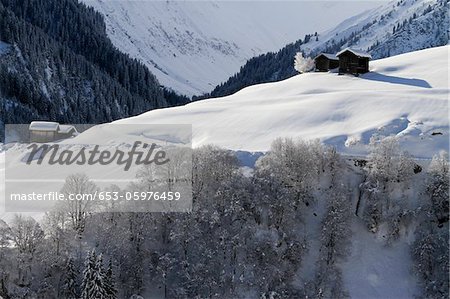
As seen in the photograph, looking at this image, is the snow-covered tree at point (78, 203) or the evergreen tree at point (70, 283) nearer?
the evergreen tree at point (70, 283)

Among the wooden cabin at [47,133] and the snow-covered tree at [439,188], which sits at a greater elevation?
the wooden cabin at [47,133]

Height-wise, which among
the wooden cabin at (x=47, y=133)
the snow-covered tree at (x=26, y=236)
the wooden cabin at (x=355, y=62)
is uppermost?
the wooden cabin at (x=355, y=62)

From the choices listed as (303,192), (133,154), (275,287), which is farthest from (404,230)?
(133,154)

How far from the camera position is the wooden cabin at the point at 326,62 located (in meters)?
102

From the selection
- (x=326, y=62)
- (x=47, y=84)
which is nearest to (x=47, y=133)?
(x=326, y=62)

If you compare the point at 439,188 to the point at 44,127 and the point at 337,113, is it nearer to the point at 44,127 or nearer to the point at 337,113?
the point at 337,113

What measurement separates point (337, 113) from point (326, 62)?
3266cm

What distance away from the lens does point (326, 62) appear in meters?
103

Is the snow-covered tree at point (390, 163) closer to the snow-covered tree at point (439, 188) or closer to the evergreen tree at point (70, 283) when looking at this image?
the snow-covered tree at point (439, 188)

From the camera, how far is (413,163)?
191 ft

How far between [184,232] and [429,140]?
30.9m

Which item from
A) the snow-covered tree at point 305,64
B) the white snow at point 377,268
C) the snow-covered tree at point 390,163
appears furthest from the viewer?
the snow-covered tree at point 305,64

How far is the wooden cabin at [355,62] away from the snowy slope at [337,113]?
2.07 m

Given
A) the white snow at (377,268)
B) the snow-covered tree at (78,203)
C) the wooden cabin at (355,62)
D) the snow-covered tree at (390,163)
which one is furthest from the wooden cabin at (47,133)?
the wooden cabin at (355,62)
